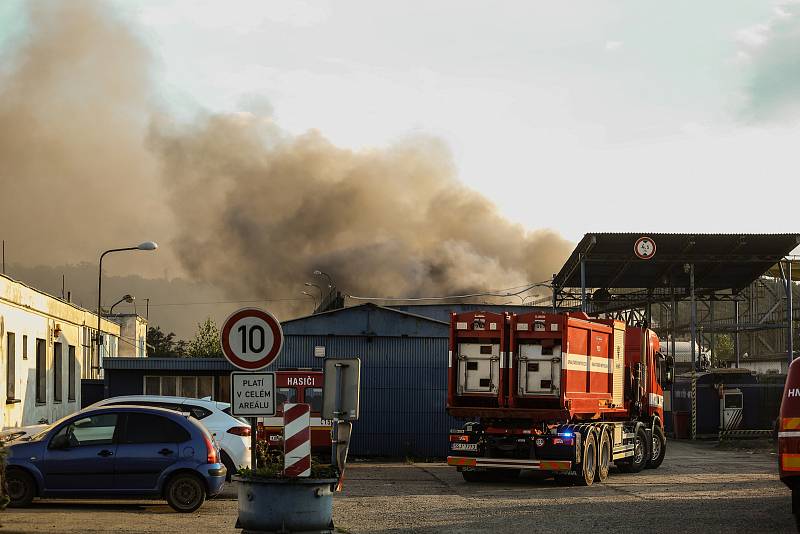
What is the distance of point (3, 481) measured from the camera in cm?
1272

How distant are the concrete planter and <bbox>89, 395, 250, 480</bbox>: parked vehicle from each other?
7.67 metres

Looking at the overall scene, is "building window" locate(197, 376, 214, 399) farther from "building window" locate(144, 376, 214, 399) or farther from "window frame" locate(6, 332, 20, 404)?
"window frame" locate(6, 332, 20, 404)

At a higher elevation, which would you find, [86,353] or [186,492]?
[86,353]

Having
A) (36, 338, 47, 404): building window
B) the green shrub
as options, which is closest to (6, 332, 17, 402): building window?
(36, 338, 47, 404): building window

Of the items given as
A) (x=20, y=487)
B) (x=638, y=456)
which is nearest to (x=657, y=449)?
(x=638, y=456)

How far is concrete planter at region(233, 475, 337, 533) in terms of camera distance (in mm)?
11492

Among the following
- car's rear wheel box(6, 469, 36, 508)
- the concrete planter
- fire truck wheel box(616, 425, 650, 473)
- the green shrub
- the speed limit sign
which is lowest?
fire truck wheel box(616, 425, 650, 473)

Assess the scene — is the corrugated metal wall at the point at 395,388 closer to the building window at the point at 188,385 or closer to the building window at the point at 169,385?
the building window at the point at 188,385

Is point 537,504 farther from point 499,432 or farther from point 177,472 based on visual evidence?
point 177,472

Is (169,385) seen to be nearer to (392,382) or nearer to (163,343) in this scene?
(392,382)

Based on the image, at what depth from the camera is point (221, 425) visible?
1945 centimetres

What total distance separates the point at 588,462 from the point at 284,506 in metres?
11.1

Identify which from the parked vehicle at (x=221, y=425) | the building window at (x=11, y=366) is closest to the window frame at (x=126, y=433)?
the parked vehicle at (x=221, y=425)

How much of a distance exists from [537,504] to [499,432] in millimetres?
3876
